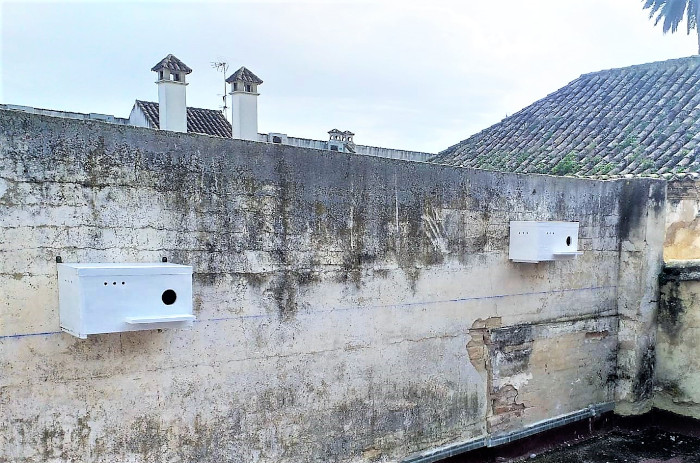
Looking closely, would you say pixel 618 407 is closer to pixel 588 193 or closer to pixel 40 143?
pixel 588 193

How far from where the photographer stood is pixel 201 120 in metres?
15.5

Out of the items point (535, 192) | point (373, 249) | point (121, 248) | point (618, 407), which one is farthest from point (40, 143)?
point (618, 407)

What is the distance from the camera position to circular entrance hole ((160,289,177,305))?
3.40 metres

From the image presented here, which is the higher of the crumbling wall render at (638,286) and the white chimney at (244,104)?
the white chimney at (244,104)

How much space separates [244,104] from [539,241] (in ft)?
23.0

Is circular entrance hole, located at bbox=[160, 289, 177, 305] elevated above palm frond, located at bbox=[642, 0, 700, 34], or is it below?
below

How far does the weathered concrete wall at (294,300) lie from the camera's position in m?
3.35

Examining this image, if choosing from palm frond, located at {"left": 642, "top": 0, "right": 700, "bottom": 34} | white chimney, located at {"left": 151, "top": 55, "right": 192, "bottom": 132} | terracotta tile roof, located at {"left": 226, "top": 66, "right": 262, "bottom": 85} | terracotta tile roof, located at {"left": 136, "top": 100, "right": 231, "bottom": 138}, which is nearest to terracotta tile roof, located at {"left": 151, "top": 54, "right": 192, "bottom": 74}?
white chimney, located at {"left": 151, "top": 55, "right": 192, "bottom": 132}

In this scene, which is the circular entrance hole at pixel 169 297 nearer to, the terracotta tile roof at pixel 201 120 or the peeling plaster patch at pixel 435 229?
the peeling plaster patch at pixel 435 229

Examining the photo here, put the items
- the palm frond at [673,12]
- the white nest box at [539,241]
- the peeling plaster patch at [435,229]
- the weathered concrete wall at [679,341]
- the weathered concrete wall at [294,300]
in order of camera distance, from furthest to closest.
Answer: the palm frond at [673,12], the weathered concrete wall at [679,341], the white nest box at [539,241], the peeling plaster patch at [435,229], the weathered concrete wall at [294,300]

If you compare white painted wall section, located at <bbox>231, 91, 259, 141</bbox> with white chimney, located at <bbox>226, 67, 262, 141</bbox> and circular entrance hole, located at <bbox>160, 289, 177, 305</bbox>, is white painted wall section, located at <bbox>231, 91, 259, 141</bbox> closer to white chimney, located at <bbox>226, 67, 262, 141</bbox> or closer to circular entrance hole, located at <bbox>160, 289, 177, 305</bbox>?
white chimney, located at <bbox>226, 67, 262, 141</bbox>

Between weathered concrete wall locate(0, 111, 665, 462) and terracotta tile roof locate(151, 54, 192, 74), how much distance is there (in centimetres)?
692

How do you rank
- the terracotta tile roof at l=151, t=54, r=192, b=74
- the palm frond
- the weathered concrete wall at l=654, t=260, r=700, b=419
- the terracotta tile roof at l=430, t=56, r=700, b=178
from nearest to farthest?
the weathered concrete wall at l=654, t=260, r=700, b=419
the terracotta tile roof at l=430, t=56, r=700, b=178
the terracotta tile roof at l=151, t=54, r=192, b=74
the palm frond

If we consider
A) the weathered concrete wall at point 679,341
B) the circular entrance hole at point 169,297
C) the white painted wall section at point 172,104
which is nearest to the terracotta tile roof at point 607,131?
the weathered concrete wall at point 679,341
